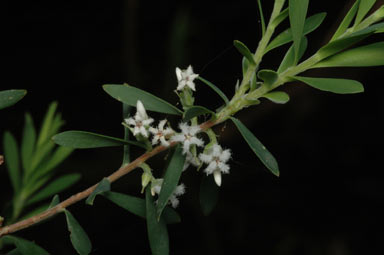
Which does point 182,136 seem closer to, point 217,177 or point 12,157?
point 217,177

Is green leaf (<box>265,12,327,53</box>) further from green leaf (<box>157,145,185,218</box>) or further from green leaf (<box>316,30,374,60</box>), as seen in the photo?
green leaf (<box>157,145,185,218</box>)

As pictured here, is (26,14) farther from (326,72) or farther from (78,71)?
(326,72)

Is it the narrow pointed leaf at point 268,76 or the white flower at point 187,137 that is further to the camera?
the white flower at point 187,137

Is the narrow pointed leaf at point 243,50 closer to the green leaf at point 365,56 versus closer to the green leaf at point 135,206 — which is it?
the green leaf at point 365,56

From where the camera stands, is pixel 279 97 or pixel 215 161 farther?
pixel 215 161

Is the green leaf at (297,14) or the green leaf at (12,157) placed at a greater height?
the green leaf at (297,14)

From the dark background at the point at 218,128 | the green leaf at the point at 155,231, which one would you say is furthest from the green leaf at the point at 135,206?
the dark background at the point at 218,128

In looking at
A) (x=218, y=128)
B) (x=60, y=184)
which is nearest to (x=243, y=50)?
(x=60, y=184)

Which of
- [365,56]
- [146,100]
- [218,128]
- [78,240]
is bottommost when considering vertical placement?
[218,128]
